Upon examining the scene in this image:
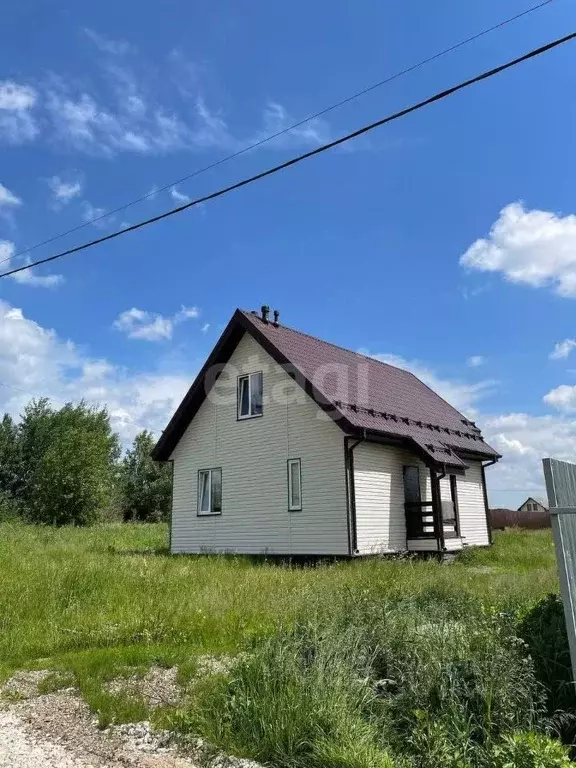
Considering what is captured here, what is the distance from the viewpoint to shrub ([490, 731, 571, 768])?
3086mm

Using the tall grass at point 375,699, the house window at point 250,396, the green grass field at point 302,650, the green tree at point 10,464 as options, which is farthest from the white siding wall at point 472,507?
the green tree at point 10,464

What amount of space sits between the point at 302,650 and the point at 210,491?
509 inches

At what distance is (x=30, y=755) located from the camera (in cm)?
384

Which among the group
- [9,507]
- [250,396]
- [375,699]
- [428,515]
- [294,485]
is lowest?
[375,699]

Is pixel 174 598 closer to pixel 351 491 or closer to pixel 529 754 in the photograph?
pixel 529 754

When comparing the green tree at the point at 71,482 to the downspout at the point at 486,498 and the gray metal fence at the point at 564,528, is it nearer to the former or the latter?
the downspout at the point at 486,498

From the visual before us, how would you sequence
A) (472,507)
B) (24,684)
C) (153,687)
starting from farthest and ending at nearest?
(472,507) < (24,684) < (153,687)

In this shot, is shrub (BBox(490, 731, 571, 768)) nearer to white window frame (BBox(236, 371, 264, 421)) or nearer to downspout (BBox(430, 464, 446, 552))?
downspout (BBox(430, 464, 446, 552))

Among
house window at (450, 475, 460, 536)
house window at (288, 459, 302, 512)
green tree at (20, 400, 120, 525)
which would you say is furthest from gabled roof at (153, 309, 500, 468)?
green tree at (20, 400, 120, 525)

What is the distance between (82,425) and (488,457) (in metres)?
38.8

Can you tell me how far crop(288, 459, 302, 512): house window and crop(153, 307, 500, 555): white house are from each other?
35 millimetres

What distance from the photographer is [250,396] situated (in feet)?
55.4

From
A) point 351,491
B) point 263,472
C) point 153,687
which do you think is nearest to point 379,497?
point 351,491

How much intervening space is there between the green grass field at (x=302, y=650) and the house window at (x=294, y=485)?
18.2 ft
